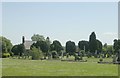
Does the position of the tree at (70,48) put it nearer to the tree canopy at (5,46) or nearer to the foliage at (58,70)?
the tree canopy at (5,46)

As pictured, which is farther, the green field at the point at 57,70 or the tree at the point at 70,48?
the tree at the point at 70,48

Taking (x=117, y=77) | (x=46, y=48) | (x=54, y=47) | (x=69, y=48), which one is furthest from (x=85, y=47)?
(x=117, y=77)

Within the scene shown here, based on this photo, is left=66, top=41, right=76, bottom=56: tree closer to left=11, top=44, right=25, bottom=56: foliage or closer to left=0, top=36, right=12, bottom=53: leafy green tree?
left=0, top=36, right=12, bottom=53: leafy green tree

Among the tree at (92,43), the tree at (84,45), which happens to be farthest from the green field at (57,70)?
the tree at (84,45)

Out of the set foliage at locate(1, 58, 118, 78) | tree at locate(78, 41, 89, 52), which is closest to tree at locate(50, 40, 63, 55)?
tree at locate(78, 41, 89, 52)

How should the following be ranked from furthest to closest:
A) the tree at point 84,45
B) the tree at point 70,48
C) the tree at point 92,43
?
1. the tree at point 70,48
2. the tree at point 84,45
3. the tree at point 92,43

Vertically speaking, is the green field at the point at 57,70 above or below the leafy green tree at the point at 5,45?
below

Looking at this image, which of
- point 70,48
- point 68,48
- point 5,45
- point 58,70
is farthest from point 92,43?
point 58,70

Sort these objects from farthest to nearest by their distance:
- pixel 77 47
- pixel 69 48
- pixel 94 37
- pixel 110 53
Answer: pixel 77 47
pixel 69 48
pixel 94 37
pixel 110 53

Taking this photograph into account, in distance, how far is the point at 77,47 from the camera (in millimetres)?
100062

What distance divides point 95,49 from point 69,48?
13067 millimetres

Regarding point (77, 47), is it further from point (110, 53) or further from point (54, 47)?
point (110, 53)

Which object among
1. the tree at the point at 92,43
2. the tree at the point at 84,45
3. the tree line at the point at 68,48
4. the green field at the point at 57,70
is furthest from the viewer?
the tree at the point at 84,45

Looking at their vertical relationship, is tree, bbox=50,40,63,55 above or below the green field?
above
